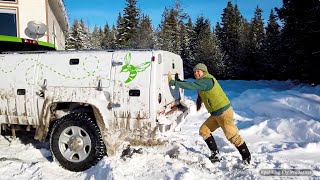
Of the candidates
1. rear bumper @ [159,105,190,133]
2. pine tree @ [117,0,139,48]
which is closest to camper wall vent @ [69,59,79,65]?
rear bumper @ [159,105,190,133]

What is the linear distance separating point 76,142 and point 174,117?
1489 mm

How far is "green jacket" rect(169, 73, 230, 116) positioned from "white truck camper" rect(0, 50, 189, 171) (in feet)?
1.16

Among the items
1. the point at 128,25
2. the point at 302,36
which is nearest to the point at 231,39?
the point at 128,25

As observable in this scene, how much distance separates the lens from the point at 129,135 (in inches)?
189

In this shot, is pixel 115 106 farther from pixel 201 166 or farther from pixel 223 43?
pixel 223 43

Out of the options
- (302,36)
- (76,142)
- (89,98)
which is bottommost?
(76,142)

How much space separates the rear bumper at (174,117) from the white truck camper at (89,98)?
0.06ft

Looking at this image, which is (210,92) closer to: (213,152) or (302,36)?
(213,152)

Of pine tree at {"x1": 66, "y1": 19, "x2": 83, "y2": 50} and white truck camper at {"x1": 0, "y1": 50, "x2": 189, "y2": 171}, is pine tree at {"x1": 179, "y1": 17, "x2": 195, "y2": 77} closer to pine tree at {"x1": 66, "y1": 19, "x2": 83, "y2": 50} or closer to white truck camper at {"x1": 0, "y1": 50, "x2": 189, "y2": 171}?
pine tree at {"x1": 66, "y1": 19, "x2": 83, "y2": 50}

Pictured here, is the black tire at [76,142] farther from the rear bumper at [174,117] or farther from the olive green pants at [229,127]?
the olive green pants at [229,127]

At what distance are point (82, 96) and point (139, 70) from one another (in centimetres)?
93

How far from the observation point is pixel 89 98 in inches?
190

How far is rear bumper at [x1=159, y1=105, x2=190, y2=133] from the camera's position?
4739 millimetres

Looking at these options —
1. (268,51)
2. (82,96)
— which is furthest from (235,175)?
(268,51)
